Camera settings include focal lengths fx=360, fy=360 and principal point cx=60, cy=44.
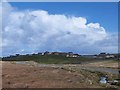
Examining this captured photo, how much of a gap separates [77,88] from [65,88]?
181 cm

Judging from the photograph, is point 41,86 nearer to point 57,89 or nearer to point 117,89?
point 57,89

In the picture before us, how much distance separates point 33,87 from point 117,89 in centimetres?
1332

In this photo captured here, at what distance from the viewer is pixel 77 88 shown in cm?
5100

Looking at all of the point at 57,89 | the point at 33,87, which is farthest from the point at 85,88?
the point at 33,87

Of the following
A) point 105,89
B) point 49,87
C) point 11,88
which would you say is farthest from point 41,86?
point 105,89

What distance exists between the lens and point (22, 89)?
4878 cm

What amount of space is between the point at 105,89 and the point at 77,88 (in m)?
4.78

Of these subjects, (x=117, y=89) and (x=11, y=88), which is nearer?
(x=11, y=88)

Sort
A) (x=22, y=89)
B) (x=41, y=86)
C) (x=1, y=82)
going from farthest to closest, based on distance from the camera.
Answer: (x=1, y=82) → (x=41, y=86) → (x=22, y=89)

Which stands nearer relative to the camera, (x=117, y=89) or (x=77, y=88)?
(x=77, y=88)

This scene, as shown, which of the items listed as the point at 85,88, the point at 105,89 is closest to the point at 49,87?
the point at 85,88

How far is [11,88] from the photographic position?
4975 cm

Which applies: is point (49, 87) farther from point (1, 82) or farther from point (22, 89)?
point (1, 82)

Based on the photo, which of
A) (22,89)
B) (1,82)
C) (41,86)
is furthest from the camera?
(1,82)
